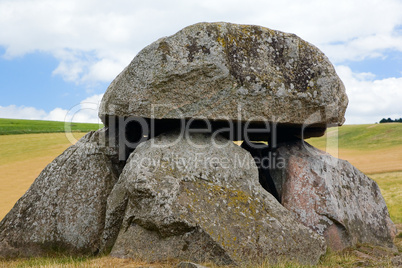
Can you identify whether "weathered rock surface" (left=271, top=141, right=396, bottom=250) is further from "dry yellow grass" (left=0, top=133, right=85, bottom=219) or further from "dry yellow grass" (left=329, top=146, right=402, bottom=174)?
"dry yellow grass" (left=329, top=146, right=402, bottom=174)

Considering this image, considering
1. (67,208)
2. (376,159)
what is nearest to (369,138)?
(376,159)

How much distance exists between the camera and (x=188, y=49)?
28.1 feet

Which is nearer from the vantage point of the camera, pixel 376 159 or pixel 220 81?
pixel 220 81

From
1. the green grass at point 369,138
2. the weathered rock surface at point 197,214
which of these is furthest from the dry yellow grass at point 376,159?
Answer: the weathered rock surface at point 197,214

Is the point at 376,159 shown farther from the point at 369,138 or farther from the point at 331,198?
the point at 331,198

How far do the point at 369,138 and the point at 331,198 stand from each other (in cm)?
5106

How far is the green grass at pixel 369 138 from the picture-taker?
5119 cm

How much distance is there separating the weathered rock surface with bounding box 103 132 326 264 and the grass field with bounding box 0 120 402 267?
1.46ft

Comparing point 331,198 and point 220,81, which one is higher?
point 220,81

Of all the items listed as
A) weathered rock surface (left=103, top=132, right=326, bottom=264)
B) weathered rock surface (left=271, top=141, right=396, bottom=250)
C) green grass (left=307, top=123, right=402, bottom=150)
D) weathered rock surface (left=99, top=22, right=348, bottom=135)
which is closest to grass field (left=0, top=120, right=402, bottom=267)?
green grass (left=307, top=123, right=402, bottom=150)

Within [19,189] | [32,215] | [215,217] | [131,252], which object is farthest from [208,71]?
[19,189]

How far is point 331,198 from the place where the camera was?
932 cm

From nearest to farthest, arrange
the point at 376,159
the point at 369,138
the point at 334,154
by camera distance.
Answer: the point at 334,154
the point at 376,159
the point at 369,138

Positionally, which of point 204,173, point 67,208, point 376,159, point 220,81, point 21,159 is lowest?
point 376,159
